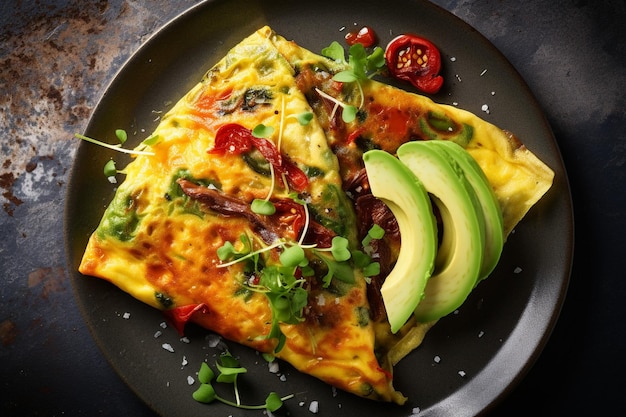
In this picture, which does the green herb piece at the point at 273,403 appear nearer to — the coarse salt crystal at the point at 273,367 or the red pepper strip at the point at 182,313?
the coarse salt crystal at the point at 273,367

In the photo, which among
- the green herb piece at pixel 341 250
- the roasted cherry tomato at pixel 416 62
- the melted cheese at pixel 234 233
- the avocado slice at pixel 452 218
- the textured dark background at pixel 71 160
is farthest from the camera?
the textured dark background at pixel 71 160

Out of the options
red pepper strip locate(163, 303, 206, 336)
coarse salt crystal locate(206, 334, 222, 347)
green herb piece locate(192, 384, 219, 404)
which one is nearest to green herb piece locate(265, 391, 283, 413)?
green herb piece locate(192, 384, 219, 404)

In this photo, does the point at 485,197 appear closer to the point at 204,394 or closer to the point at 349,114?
the point at 349,114

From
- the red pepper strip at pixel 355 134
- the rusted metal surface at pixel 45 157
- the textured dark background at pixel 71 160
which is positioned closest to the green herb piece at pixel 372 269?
the red pepper strip at pixel 355 134

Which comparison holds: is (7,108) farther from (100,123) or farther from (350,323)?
(350,323)

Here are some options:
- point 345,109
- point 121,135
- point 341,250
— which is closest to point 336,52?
point 345,109

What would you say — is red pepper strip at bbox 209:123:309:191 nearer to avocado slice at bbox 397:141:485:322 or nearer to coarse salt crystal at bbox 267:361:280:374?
avocado slice at bbox 397:141:485:322
